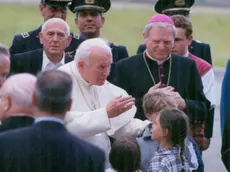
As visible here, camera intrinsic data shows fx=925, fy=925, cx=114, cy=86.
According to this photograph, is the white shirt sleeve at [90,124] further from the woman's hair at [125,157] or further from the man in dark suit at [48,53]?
the man in dark suit at [48,53]

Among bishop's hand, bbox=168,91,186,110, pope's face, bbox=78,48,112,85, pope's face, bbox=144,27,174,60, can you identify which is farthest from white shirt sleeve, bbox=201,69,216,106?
pope's face, bbox=78,48,112,85

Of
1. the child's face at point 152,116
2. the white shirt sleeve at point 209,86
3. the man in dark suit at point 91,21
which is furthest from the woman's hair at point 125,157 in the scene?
the man in dark suit at point 91,21

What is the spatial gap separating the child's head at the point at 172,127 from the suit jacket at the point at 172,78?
1250mm

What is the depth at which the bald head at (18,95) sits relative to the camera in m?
4.77

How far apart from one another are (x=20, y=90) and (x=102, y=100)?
1.56 meters

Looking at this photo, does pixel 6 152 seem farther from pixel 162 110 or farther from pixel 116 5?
pixel 116 5

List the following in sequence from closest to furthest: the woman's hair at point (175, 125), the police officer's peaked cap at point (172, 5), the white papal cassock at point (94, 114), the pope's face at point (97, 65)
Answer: the woman's hair at point (175, 125) < the white papal cassock at point (94, 114) < the pope's face at point (97, 65) < the police officer's peaked cap at point (172, 5)

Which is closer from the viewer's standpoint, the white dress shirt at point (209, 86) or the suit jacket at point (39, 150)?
the suit jacket at point (39, 150)

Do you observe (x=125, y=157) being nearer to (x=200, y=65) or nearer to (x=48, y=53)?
(x=48, y=53)

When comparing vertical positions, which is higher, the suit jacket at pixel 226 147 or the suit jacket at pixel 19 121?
the suit jacket at pixel 19 121

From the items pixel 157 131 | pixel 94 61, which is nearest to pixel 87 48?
pixel 94 61

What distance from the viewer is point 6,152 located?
4359mm

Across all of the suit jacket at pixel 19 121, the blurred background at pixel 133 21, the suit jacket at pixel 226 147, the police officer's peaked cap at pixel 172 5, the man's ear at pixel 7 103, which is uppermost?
the man's ear at pixel 7 103

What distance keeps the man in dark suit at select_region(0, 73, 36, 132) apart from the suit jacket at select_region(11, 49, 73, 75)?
2296 mm
